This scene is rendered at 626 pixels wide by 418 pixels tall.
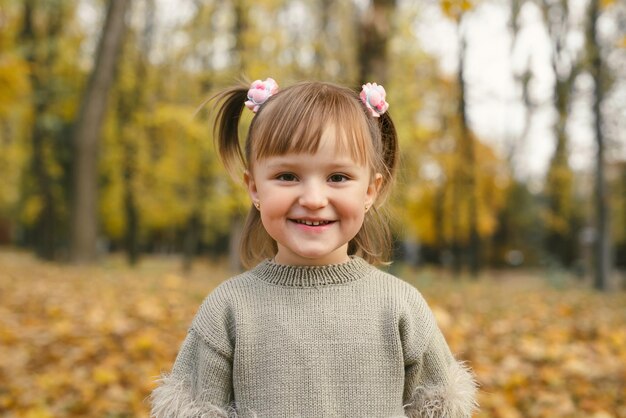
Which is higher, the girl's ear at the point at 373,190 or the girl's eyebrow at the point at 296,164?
the girl's eyebrow at the point at 296,164

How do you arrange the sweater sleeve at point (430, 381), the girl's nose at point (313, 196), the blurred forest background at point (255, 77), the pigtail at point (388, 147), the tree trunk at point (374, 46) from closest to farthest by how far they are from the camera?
the girl's nose at point (313, 196) → the sweater sleeve at point (430, 381) → the pigtail at point (388, 147) → the tree trunk at point (374, 46) → the blurred forest background at point (255, 77)

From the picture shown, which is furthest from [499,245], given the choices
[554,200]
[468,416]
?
[468,416]

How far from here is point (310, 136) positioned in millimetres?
1784

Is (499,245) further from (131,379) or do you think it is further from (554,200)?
(131,379)

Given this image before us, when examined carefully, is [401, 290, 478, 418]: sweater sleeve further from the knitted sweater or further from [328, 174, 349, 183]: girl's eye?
[328, 174, 349, 183]: girl's eye

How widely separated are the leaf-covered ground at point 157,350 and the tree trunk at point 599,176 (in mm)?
5385

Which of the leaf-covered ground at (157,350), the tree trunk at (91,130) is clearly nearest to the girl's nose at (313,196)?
the leaf-covered ground at (157,350)

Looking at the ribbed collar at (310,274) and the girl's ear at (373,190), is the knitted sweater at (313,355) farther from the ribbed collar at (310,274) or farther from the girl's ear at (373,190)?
the girl's ear at (373,190)

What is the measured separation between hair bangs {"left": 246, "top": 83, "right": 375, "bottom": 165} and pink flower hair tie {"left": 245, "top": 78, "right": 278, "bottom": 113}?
0.18ft

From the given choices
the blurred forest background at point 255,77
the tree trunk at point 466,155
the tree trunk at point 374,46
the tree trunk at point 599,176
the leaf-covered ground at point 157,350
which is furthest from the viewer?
the tree trunk at point 466,155

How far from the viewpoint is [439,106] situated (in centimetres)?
2022

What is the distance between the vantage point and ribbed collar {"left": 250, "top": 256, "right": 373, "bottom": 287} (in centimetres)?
191

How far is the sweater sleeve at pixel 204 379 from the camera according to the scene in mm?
1827

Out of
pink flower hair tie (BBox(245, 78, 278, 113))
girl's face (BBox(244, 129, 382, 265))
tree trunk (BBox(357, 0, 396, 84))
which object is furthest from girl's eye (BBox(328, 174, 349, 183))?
tree trunk (BBox(357, 0, 396, 84))
